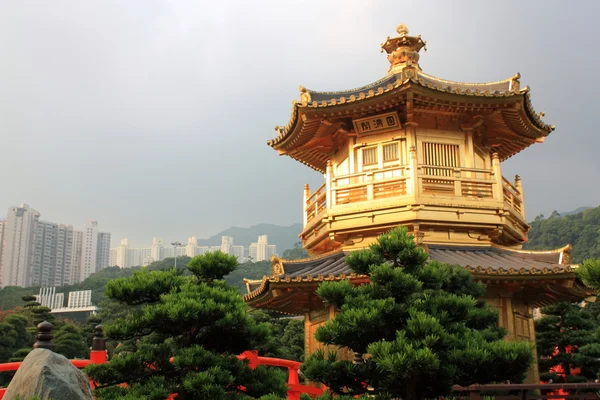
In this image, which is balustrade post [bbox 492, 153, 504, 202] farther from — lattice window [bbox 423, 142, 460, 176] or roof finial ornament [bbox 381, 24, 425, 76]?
roof finial ornament [bbox 381, 24, 425, 76]

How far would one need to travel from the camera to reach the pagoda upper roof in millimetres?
12023

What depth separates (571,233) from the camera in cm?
6962

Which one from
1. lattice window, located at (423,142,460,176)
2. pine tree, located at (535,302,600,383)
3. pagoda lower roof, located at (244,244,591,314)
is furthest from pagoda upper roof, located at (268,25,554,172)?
pine tree, located at (535,302,600,383)

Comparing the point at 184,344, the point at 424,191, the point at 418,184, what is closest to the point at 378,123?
the point at 418,184

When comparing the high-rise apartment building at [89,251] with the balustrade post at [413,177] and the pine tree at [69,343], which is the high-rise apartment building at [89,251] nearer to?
the pine tree at [69,343]

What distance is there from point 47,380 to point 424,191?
323 inches

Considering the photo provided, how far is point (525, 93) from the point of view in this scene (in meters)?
12.2

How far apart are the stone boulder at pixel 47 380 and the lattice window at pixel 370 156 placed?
819 cm

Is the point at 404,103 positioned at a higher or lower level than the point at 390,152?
higher

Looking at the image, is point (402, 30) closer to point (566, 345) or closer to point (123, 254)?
point (566, 345)

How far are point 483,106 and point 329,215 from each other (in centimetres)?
407

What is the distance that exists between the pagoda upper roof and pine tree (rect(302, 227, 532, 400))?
17.8ft

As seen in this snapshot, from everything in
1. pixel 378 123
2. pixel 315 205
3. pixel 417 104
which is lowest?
pixel 315 205

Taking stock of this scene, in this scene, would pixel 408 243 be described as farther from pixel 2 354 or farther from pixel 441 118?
pixel 2 354
